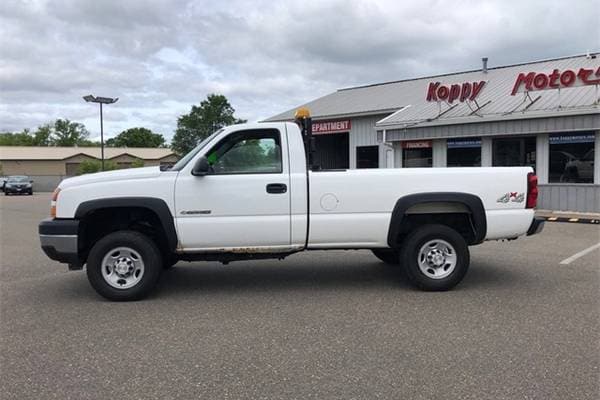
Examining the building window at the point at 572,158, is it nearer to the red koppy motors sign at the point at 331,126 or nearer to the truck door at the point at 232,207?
the red koppy motors sign at the point at 331,126

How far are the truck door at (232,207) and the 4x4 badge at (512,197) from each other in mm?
2564

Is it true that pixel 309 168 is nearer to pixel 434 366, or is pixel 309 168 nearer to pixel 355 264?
pixel 355 264

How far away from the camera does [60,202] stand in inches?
234

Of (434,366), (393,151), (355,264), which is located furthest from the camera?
(393,151)

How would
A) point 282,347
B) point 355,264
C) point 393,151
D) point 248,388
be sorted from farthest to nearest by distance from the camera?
point 393,151, point 355,264, point 282,347, point 248,388

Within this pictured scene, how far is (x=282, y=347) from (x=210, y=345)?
0.63 meters

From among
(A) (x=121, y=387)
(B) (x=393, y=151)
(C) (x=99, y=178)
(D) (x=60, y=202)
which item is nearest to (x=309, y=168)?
(C) (x=99, y=178)

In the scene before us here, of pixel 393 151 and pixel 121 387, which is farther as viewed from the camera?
pixel 393 151

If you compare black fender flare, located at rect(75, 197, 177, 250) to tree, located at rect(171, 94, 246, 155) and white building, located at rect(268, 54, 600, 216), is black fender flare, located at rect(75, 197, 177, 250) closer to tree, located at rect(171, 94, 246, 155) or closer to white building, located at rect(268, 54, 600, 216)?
white building, located at rect(268, 54, 600, 216)

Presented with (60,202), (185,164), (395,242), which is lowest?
(395,242)

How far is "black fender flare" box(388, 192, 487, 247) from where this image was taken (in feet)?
20.2

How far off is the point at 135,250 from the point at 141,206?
51 cm

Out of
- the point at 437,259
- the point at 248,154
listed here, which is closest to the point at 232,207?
the point at 248,154

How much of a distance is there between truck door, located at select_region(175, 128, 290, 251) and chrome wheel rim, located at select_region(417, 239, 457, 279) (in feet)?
5.42
